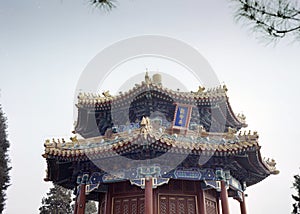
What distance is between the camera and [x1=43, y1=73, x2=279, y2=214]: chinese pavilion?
406 inches

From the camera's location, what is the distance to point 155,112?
1270 centimetres

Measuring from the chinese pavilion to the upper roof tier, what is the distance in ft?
0.14

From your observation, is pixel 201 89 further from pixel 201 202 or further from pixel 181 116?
pixel 201 202

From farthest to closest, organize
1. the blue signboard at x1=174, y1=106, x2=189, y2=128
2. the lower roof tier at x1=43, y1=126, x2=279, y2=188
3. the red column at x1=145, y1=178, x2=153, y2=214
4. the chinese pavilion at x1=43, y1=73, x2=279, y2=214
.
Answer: the blue signboard at x1=174, y1=106, x2=189, y2=128, the chinese pavilion at x1=43, y1=73, x2=279, y2=214, the lower roof tier at x1=43, y1=126, x2=279, y2=188, the red column at x1=145, y1=178, x2=153, y2=214

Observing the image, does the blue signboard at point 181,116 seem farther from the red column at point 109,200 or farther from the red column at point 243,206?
the red column at point 243,206

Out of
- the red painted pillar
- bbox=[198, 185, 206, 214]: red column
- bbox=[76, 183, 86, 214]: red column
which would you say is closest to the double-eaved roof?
the red painted pillar

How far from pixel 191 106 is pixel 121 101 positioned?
3124 millimetres

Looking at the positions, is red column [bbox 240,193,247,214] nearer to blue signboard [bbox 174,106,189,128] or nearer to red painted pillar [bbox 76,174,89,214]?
blue signboard [bbox 174,106,189,128]

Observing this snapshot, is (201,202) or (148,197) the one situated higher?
(201,202)

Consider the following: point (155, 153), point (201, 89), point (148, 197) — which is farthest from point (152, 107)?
point (148, 197)

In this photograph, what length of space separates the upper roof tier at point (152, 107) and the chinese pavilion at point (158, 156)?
44 millimetres

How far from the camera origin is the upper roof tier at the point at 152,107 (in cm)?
1224

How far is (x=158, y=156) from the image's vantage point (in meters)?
10.5

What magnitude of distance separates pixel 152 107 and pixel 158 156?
279cm
